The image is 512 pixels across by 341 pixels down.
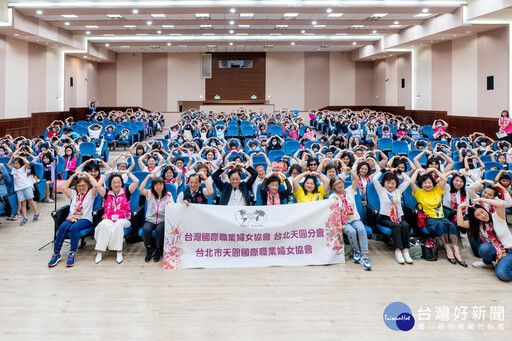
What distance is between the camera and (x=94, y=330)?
141 inches

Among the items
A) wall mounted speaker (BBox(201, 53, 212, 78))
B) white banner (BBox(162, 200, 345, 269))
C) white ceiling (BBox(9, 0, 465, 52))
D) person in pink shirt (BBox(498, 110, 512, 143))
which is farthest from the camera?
wall mounted speaker (BBox(201, 53, 212, 78))

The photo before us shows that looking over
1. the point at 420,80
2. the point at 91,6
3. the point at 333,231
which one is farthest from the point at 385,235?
the point at 420,80

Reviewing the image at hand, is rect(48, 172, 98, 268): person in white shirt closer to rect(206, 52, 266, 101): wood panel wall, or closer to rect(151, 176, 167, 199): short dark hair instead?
rect(151, 176, 167, 199): short dark hair

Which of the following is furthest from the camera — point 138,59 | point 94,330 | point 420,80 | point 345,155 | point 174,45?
point 138,59

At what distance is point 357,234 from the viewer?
5.28 meters

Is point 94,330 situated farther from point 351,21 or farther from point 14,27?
point 351,21

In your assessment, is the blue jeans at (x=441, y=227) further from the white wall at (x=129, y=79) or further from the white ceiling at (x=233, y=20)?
the white wall at (x=129, y=79)

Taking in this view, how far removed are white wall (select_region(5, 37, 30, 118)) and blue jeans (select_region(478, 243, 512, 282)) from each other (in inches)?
659

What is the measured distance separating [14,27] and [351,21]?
12102 mm

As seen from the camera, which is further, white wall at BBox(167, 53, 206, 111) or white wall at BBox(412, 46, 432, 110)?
white wall at BBox(167, 53, 206, 111)

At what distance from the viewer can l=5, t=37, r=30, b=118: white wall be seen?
15.9m

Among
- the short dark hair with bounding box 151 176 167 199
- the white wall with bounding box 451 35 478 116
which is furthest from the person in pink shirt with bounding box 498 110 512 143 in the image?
the short dark hair with bounding box 151 176 167 199

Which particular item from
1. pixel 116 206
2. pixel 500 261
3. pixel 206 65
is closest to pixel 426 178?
pixel 500 261

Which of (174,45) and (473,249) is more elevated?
Answer: (174,45)
